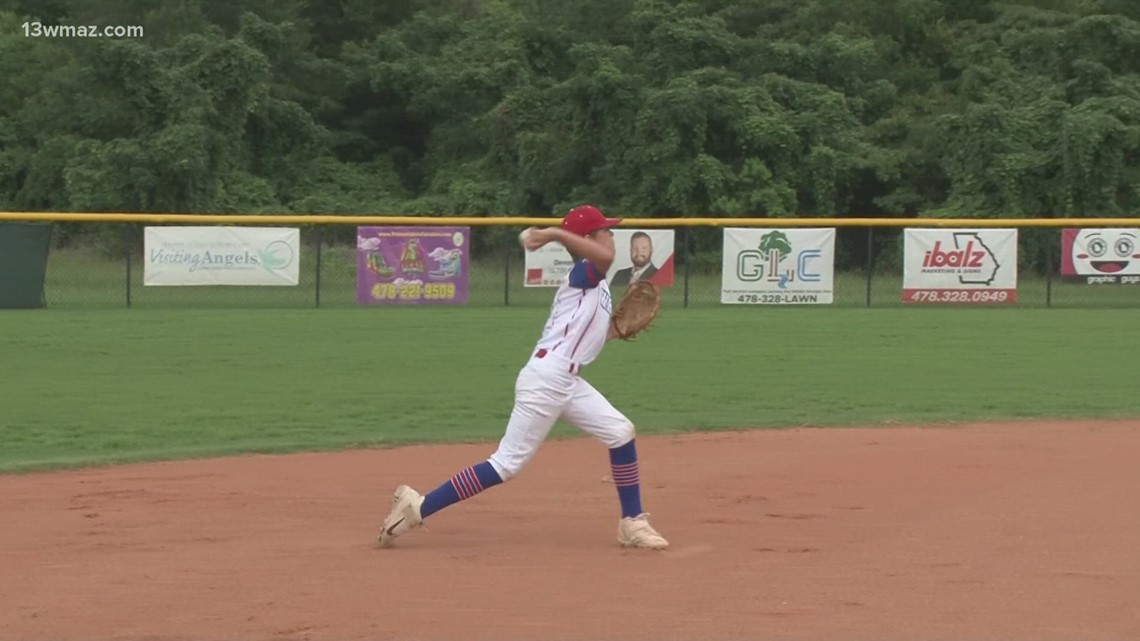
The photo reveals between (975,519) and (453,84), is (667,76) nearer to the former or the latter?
(453,84)

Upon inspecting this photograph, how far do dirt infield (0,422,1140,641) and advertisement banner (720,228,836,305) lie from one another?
15.8m

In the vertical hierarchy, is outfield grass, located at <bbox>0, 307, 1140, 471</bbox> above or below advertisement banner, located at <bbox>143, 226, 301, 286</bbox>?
below

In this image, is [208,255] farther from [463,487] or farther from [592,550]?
[592,550]

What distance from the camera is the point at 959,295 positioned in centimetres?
2834

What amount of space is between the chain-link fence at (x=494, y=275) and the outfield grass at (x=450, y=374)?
1505 mm

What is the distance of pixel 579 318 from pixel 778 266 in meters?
20.5

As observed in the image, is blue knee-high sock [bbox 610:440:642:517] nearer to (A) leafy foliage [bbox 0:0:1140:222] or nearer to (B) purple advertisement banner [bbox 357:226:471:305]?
(B) purple advertisement banner [bbox 357:226:471:305]

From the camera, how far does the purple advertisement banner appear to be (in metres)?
27.0

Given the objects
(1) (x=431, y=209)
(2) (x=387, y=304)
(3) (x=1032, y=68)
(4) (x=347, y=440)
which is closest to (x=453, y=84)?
(1) (x=431, y=209)

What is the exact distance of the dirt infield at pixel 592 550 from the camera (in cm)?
646

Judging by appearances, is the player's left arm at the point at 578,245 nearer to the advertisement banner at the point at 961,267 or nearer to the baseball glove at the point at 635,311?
the baseball glove at the point at 635,311

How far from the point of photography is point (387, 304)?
89.4ft

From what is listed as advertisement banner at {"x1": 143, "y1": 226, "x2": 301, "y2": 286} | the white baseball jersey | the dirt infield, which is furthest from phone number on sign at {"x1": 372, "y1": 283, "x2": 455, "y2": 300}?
the white baseball jersey

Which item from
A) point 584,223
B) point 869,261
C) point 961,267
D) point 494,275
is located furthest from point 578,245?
point 961,267
